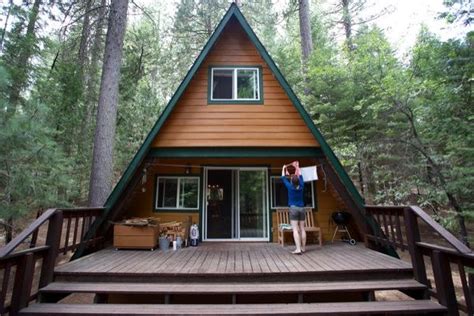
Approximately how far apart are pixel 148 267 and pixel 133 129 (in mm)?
7934

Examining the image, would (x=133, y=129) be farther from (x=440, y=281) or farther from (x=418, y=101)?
(x=440, y=281)

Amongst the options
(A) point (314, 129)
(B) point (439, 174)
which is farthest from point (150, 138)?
(B) point (439, 174)

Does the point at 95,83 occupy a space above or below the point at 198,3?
below

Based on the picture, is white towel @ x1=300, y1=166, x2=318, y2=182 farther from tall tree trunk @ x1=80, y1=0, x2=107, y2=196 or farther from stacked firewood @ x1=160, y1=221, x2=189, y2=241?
tall tree trunk @ x1=80, y1=0, x2=107, y2=196

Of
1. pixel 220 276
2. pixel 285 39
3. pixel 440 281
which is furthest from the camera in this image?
pixel 285 39

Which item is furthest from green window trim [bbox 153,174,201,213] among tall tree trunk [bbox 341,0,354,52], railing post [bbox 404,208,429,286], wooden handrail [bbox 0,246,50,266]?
tall tree trunk [bbox 341,0,354,52]

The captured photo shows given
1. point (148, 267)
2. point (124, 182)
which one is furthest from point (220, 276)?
point (124, 182)

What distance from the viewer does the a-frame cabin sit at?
327 centimetres

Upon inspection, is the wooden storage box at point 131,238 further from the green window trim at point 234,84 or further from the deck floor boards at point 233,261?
the green window trim at point 234,84

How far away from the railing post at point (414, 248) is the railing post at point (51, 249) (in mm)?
5189

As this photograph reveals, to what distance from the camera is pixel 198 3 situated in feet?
38.6

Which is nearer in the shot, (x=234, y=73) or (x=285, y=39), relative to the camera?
(x=234, y=73)

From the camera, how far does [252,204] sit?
6.53 meters

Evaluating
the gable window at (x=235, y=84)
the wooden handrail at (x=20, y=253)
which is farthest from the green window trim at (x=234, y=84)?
the wooden handrail at (x=20, y=253)
